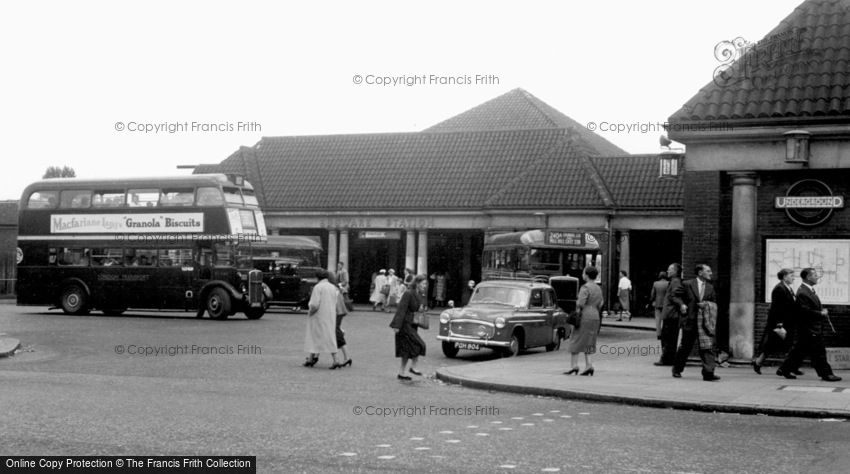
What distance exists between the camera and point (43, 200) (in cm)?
3362

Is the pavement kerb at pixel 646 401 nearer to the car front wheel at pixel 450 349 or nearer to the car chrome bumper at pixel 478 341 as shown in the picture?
the car chrome bumper at pixel 478 341

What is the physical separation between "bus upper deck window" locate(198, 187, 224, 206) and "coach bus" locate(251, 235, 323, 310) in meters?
6.68

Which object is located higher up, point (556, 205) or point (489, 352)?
point (556, 205)

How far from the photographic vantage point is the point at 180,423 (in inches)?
438

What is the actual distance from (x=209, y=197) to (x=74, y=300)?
570cm

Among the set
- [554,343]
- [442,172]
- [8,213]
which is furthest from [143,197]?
[8,213]

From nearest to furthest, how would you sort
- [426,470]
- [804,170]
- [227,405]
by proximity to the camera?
[426,470]
[227,405]
[804,170]

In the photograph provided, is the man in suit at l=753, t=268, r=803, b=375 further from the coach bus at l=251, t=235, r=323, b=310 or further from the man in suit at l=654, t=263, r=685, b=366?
the coach bus at l=251, t=235, r=323, b=310

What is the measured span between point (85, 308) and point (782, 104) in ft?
73.4

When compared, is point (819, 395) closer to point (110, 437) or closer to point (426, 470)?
point (426, 470)

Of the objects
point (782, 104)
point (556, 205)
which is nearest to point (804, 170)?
point (782, 104)

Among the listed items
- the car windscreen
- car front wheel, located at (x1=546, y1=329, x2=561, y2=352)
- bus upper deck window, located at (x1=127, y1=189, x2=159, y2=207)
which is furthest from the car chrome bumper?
bus upper deck window, located at (x1=127, y1=189, x2=159, y2=207)

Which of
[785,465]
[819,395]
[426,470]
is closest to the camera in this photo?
[426,470]

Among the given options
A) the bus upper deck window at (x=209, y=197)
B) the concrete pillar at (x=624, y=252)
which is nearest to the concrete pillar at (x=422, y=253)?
the concrete pillar at (x=624, y=252)
